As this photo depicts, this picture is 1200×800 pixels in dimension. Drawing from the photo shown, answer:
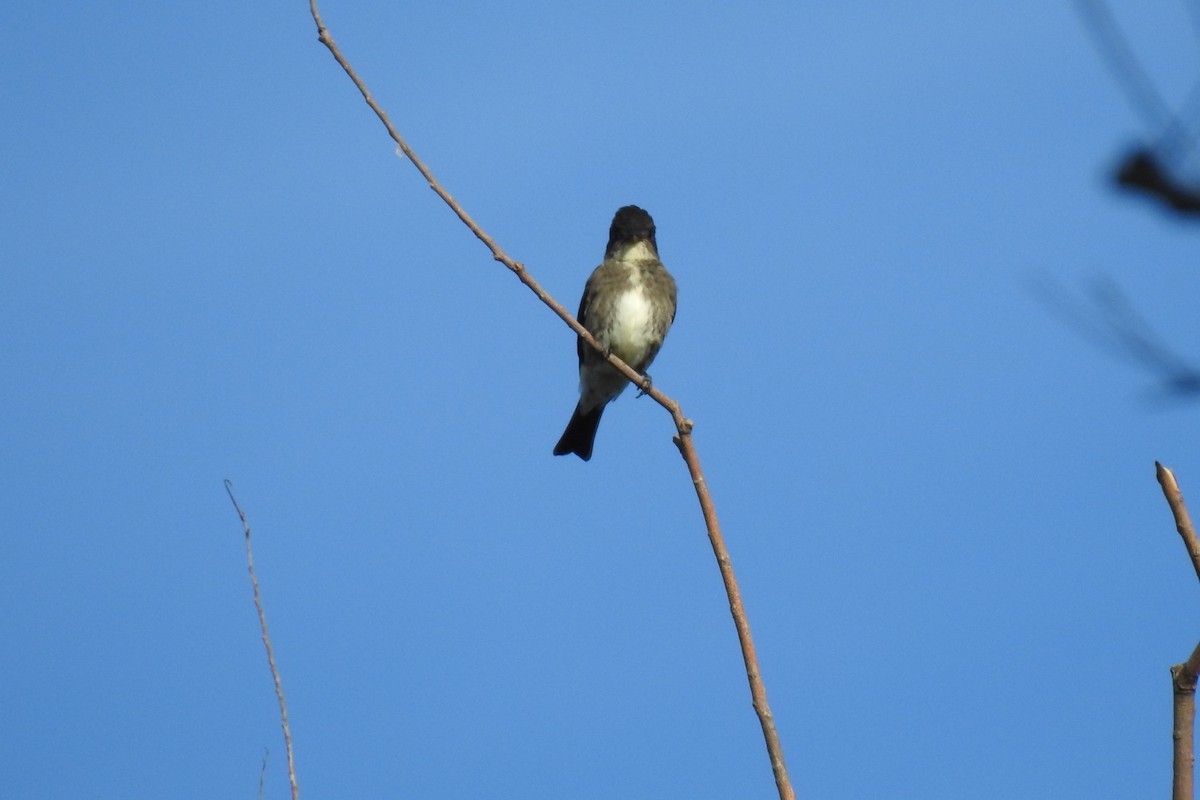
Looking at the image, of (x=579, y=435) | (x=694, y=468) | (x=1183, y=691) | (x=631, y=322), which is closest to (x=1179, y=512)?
(x=1183, y=691)

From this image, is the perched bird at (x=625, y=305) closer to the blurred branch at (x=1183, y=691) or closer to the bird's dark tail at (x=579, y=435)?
the bird's dark tail at (x=579, y=435)

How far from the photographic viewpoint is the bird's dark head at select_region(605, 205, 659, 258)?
10.7m

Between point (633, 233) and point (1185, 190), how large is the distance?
9.75 m

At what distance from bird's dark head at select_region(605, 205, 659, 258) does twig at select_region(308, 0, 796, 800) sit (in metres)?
5.87

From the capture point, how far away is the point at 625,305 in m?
10.3

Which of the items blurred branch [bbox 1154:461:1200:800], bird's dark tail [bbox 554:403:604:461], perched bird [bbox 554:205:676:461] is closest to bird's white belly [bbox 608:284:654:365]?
perched bird [bbox 554:205:676:461]

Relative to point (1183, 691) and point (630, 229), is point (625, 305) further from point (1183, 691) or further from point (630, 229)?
point (1183, 691)

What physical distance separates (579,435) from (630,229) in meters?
1.88

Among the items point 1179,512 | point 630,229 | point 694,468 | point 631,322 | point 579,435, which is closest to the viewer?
point 1179,512

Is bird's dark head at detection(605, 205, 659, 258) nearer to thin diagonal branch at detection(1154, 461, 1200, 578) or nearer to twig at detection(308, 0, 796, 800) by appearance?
twig at detection(308, 0, 796, 800)

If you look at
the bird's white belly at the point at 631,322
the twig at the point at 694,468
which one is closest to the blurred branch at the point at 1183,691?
the twig at the point at 694,468

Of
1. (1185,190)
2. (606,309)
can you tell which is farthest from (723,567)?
(606,309)

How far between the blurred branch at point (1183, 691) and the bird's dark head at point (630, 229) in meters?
8.41

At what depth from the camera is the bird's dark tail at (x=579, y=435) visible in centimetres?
1127
